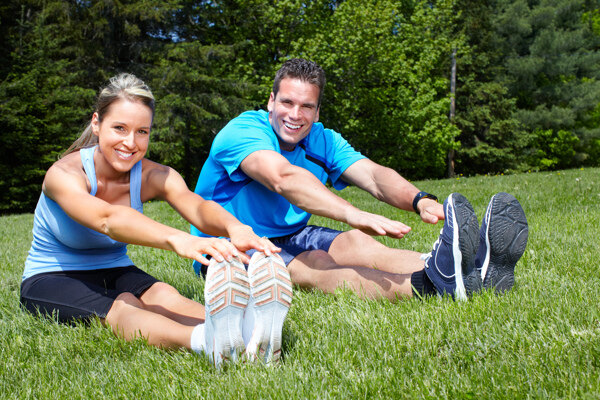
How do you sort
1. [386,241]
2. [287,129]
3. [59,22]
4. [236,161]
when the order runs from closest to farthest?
1. [236,161]
2. [287,129]
3. [386,241]
4. [59,22]

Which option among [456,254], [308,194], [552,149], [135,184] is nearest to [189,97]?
[135,184]

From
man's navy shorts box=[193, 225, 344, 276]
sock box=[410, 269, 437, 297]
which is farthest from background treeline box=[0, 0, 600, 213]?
sock box=[410, 269, 437, 297]

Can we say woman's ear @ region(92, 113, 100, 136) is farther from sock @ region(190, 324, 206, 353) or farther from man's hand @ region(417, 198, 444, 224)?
man's hand @ region(417, 198, 444, 224)

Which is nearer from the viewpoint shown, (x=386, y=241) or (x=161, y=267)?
(x=161, y=267)

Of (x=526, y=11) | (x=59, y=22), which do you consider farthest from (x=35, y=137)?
(x=526, y=11)

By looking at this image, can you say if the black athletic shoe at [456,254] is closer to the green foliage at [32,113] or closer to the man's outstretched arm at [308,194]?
the man's outstretched arm at [308,194]

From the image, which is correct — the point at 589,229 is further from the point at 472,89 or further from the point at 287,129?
the point at 472,89

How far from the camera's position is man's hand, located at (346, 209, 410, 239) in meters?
2.17

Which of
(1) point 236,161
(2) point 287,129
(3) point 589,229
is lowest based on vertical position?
Result: (3) point 589,229

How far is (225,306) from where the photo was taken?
186cm

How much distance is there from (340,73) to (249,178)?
19.2m

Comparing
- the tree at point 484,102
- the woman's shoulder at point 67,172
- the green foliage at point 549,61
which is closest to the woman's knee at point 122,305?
the woman's shoulder at point 67,172

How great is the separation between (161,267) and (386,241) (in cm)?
219

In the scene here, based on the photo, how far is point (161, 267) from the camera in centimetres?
431
